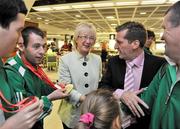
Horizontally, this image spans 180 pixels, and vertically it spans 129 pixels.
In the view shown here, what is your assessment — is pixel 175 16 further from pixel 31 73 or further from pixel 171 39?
pixel 31 73

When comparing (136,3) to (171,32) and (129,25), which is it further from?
(171,32)

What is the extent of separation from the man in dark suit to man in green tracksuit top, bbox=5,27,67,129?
0.42 meters

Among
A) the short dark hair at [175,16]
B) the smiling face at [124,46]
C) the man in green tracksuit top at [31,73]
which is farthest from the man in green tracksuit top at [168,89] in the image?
the man in green tracksuit top at [31,73]

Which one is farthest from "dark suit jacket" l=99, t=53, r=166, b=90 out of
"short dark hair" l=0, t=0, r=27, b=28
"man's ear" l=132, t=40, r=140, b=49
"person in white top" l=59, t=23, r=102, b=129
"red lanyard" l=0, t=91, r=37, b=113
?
"short dark hair" l=0, t=0, r=27, b=28

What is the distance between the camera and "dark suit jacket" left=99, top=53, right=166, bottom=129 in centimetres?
185

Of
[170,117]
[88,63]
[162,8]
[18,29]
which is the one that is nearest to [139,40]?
[88,63]

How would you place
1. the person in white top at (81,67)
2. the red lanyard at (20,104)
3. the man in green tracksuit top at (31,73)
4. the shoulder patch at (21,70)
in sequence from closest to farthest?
the red lanyard at (20,104)
the man in green tracksuit top at (31,73)
the shoulder patch at (21,70)
the person in white top at (81,67)

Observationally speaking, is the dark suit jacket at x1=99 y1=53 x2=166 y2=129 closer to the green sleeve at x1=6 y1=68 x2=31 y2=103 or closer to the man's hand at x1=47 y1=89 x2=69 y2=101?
the man's hand at x1=47 y1=89 x2=69 y2=101

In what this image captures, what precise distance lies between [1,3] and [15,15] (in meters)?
0.09

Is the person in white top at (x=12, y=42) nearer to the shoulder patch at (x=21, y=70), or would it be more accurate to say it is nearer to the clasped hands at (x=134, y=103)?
the shoulder patch at (x=21, y=70)

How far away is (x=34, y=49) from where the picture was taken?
1944mm

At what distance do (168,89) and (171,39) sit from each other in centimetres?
28

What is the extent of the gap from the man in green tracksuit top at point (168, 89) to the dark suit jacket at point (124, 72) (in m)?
0.32

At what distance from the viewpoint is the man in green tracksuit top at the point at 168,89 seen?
4.41 ft
